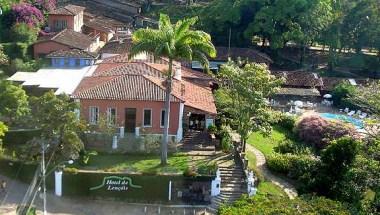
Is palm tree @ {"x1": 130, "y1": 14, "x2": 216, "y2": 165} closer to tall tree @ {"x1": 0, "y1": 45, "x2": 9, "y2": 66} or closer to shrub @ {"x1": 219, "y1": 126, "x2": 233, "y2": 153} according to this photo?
shrub @ {"x1": 219, "y1": 126, "x2": 233, "y2": 153}

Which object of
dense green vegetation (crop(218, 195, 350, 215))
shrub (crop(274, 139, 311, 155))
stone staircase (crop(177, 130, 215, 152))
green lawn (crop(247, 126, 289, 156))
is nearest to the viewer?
dense green vegetation (crop(218, 195, 350, 215))

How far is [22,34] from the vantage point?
186ft

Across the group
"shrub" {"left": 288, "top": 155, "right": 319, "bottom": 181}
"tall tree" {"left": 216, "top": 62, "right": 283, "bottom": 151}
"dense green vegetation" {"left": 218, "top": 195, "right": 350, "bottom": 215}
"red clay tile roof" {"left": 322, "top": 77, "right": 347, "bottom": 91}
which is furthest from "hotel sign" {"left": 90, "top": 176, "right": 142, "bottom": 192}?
"red clay tile roof" {"left": 322, "top": 77, "right": 347, "bottom": 91}

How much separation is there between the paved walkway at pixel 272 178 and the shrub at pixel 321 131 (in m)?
5.32

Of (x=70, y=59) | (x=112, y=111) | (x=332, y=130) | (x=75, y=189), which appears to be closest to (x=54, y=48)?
(x=70, y=59)

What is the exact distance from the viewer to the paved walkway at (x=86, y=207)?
33.3 m

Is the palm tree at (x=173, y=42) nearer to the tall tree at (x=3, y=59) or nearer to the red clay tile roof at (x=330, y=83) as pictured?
the tall tree at (x=3, y=59)

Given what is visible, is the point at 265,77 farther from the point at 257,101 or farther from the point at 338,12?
the point at 338,12

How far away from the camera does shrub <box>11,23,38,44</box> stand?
56.7m

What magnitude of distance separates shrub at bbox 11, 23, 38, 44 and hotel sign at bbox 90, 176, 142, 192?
89.1ft

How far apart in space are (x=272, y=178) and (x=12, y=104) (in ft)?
61.2

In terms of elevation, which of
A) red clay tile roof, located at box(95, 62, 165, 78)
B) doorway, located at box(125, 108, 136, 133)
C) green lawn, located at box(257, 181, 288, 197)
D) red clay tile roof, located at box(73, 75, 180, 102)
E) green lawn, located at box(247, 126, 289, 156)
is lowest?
green lawn, located at box(257, 181, 288, 197)

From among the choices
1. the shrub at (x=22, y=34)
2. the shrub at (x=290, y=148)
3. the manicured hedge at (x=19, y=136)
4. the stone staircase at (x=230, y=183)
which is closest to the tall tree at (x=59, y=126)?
the manicured hedge at (x=19, y=136)

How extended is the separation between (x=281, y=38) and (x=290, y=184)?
106 ft
